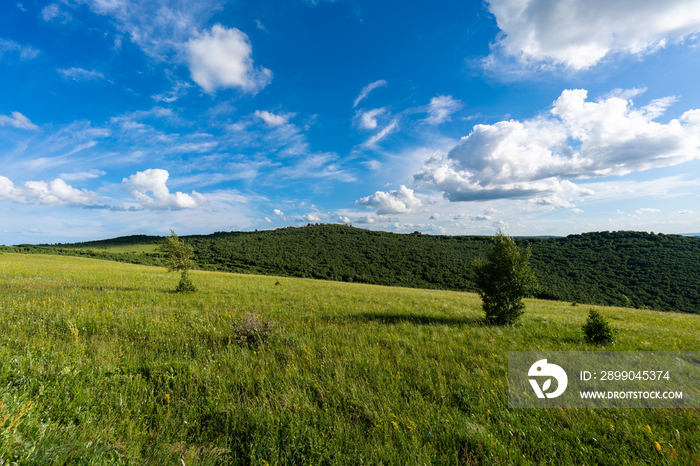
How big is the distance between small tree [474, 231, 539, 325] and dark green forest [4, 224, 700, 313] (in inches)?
1711

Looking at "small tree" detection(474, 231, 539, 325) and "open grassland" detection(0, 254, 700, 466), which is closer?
"open grassland" detection(0, 254, 700, 466)

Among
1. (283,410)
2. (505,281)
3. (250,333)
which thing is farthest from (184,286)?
(505,281)

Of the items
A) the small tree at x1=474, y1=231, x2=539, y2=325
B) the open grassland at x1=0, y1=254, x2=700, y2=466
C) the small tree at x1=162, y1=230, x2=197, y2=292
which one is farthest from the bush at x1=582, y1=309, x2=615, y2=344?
the small tree at x1=162, y1=230, x2=197, y2=292

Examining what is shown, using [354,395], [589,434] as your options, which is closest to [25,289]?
[354,395]

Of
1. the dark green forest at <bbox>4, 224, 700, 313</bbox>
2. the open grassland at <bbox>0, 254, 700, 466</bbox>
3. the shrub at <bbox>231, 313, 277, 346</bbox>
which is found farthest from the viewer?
the dark green forest at <bbox>4, 224, 700, 313</bbox>

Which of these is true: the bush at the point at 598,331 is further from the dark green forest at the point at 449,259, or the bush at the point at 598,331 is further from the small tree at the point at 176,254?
the dark green forest at the point at 449,259

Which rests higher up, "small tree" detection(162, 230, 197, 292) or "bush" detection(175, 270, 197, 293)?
"small tree" detection(162, 230, 197, 292)

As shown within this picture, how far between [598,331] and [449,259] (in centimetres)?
11209

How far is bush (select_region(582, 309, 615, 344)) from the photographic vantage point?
7637 millimetres

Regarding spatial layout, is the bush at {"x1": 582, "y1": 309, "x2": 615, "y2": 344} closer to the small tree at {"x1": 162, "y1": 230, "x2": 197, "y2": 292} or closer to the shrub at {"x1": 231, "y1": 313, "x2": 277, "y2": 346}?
the shrub at {"x1": 231, "y1": 313, "x2": 277, "y2": 346}

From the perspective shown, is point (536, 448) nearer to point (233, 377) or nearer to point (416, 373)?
point (416, 373)

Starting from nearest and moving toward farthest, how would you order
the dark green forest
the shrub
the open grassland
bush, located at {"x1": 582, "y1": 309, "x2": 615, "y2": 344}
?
the open grassland
the shrub
bush, located at {"x1": 582, "y1": 309, "x2": 615, "y2": 344}
the dark green forest

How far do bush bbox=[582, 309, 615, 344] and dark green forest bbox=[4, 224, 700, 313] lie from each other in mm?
45217

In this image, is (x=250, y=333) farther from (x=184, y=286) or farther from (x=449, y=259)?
(x=449, y=259)
